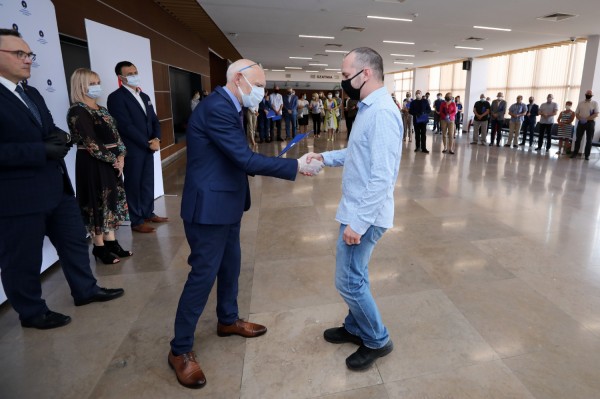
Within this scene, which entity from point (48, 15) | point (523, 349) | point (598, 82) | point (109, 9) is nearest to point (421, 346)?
point (523, 349)

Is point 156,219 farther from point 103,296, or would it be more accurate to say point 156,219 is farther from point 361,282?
point 361,282

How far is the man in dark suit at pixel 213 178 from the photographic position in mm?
Answer: 1664

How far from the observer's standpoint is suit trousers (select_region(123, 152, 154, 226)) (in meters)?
3.76

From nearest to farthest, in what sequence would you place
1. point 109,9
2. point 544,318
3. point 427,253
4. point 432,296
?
point 544,318 → point 432,296 → point 427,253 → point 109,9

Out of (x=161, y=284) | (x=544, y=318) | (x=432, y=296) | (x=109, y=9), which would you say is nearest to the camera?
(x=544, y=318)

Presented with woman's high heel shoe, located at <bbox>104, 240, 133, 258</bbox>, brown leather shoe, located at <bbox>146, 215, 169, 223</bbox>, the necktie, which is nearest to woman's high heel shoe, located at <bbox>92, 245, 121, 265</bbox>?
woman's high heel shoe, located at <bbox>104, 240, 133, 258</bbox>

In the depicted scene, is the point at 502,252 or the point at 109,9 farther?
the point at 109,9

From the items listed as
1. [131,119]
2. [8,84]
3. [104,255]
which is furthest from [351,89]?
[131,119]

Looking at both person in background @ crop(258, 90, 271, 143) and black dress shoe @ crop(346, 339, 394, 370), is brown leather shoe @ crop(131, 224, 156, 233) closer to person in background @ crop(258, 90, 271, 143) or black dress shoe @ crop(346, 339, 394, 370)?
black dress shoe @ crop(346, 339, 394, 370)

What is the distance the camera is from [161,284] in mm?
2793

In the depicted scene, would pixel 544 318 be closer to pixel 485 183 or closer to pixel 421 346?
pixel 421 346

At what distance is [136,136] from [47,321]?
193cm

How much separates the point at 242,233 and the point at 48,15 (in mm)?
2483

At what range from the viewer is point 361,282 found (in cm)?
183
